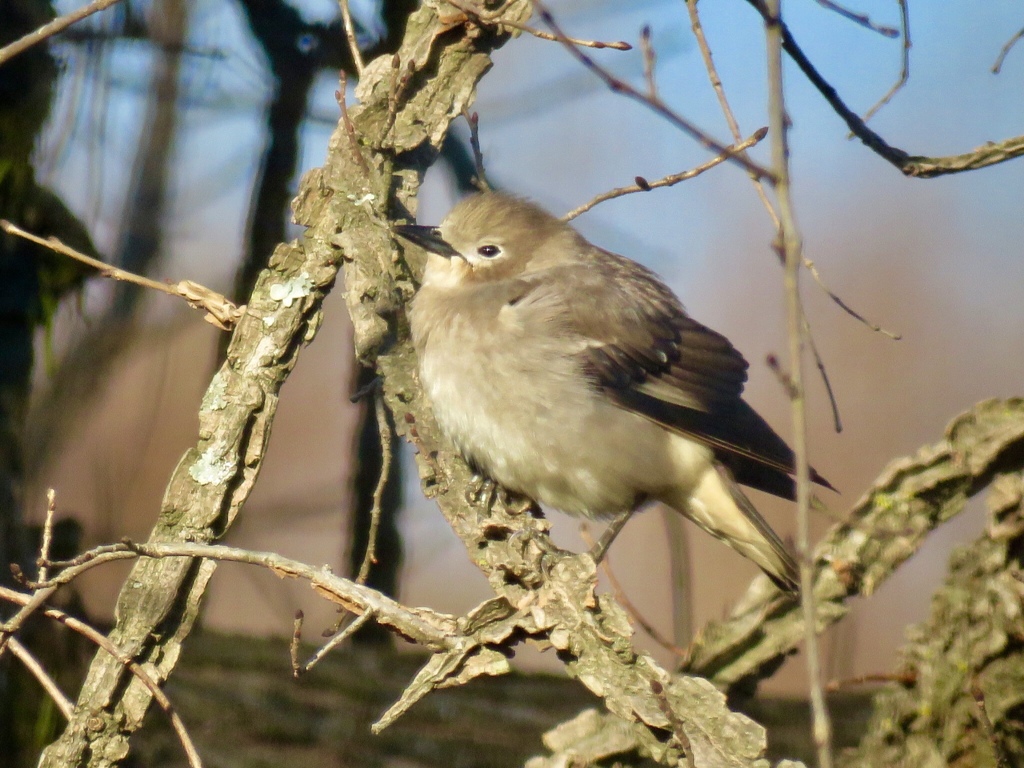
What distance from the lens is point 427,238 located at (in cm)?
379

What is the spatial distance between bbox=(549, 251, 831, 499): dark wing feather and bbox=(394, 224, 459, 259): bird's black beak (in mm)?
462

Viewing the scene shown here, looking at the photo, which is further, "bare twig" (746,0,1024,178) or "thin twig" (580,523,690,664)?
"thin twig" (580,523,690,664)

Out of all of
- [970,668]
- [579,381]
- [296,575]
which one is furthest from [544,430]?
[970,668]

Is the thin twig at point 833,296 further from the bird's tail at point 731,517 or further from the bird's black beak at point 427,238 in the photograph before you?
the bird's black beak at point 427,238

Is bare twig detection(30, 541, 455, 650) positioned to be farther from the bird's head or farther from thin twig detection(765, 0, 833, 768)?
the bird's head

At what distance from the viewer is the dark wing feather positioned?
3.96 metres

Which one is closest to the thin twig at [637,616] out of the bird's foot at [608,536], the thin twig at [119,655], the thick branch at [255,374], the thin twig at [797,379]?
the bird's foot at [608,536]

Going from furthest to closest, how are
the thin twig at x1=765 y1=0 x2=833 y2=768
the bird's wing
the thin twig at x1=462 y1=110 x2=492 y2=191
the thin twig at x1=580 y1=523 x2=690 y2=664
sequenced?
the bird's wing → the thin twig at x1=580 y1=523 x2=690 y2=664 → the thin twig at x1=462 y1=110 x2=492 y2=191 → the thin twig at x1=765 y1=0 x2=833 y2=768

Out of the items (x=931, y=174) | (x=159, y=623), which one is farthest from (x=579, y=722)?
(x=931, y=174)

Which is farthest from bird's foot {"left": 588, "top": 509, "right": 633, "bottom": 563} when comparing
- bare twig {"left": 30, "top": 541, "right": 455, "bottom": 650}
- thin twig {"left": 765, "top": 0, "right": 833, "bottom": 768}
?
thin twig {"left": 765, "top": 0, "right": 833, "bottom": 768}

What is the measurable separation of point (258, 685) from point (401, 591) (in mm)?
932

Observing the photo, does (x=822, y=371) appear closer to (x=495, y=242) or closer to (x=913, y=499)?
(x=913, y=499)

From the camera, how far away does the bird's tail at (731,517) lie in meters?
3.96

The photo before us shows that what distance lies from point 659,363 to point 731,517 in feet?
2.05
